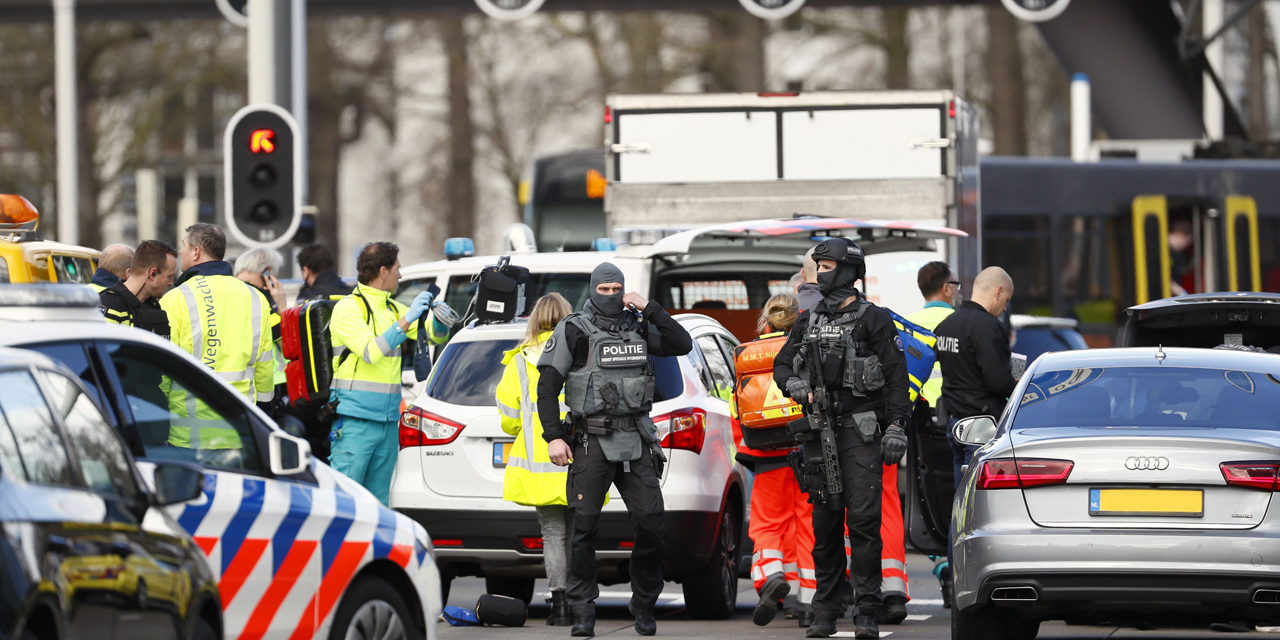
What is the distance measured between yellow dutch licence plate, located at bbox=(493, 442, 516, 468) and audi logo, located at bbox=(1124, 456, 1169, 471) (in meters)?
3.39

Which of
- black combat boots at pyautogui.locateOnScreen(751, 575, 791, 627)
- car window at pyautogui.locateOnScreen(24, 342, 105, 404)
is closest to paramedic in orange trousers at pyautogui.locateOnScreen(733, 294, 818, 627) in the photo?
black combat boots at pyautogui.locateOnScreen(751, 575, 791, 627)

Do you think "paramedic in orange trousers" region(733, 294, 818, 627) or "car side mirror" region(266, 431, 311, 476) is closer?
"car side mirror" region(266, 431, 311, 476)

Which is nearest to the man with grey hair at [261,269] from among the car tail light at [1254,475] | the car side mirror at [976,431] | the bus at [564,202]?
the car side mirror at [976,431]

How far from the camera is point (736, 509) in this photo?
1014cm

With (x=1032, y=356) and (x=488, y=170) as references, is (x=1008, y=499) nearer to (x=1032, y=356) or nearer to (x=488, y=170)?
(x=1032, y=356)

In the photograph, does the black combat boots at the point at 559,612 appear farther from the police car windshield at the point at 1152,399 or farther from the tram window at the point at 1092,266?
the tram window at the point at 1092,266

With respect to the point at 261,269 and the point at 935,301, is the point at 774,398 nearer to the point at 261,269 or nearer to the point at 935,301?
the point at 935,301

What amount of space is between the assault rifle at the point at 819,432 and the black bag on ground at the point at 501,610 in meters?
1.53

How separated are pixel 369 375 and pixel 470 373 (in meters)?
0.63

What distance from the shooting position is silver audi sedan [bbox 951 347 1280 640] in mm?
7098

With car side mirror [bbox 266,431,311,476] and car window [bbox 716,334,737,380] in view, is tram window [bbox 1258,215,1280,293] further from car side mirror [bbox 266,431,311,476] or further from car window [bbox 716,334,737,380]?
car side mirror [bbox 266,431,311,476]

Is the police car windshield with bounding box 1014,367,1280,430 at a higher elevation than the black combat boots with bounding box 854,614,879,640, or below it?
higher

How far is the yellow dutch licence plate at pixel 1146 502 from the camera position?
7.17 metres

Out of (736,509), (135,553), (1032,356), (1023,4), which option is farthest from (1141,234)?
(135,553)
